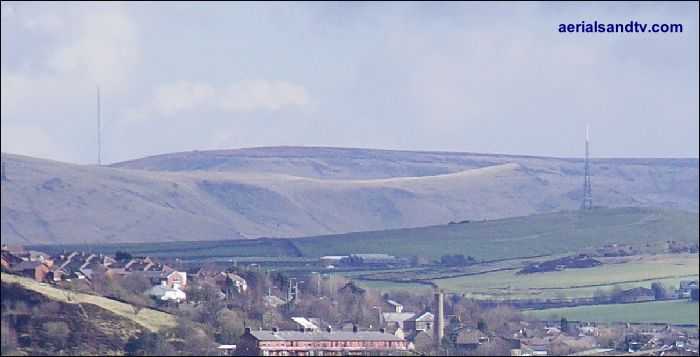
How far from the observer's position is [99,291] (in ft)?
207

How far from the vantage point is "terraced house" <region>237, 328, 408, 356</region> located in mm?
54747

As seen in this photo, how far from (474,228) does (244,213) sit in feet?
182

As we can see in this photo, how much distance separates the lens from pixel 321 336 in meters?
57.7

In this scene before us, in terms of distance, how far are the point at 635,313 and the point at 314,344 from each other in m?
23.6

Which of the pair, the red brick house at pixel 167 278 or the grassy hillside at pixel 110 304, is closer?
the grassy hillside at pixel 110 304

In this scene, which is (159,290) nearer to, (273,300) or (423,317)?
(273,300)

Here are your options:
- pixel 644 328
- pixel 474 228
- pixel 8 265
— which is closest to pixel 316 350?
pixel 8 265

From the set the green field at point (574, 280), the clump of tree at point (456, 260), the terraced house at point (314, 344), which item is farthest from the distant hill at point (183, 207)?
the terraced house at point (314, 344)

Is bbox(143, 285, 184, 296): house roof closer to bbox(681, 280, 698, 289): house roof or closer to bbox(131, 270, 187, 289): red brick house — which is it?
bbox(131, 270, 187, 289): red brick house

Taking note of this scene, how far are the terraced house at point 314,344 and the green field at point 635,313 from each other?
13707 millimetres

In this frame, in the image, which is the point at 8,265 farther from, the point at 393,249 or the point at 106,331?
the point at 393,249

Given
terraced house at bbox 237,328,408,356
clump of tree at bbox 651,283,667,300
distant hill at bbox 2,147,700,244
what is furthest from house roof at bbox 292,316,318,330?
distant hill at bbox 2,147,700,244

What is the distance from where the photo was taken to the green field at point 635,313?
226 feet

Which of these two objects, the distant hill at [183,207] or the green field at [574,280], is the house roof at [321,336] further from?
the distant hill at [183,207]
